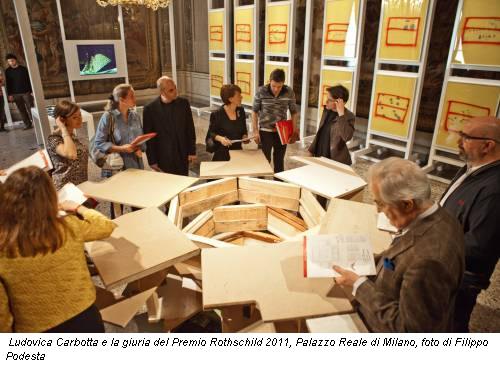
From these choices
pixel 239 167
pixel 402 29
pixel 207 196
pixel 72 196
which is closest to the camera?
pixel 72 196

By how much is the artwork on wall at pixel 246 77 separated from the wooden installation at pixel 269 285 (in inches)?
232

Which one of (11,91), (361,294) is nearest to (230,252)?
(361,294)

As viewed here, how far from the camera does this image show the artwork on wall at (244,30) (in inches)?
279

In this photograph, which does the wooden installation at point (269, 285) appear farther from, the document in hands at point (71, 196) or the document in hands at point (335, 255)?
the document in hands at point (71, 196)

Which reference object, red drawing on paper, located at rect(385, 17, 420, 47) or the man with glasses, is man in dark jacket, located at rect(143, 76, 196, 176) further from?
red drawing on paper, located at rect(385, 17, 420, 47)

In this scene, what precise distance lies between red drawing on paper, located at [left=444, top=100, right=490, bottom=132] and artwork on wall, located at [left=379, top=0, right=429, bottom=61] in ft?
2.64

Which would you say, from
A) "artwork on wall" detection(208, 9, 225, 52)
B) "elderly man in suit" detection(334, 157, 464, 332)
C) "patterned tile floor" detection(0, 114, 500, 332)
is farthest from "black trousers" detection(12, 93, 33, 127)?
"elderly man in suit" detection(334, 157, 464, 332)

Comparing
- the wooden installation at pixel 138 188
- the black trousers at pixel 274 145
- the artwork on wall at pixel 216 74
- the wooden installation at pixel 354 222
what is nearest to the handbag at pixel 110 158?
the wooden installation at pixel 138 188

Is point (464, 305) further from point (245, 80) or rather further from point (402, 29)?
point (245, 80)

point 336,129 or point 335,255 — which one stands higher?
point 336,129

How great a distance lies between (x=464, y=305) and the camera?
1960mm

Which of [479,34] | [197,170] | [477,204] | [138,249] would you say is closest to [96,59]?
[197,170]

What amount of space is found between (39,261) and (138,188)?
4.36 feet
